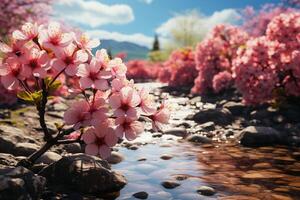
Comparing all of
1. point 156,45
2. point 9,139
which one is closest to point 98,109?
point 9,139

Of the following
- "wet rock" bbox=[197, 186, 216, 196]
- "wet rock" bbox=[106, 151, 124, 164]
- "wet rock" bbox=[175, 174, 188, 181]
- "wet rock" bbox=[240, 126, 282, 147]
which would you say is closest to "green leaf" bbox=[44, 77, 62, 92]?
"wet rock" bbox=[197, 186, 216, 196]

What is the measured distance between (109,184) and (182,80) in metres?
17.2

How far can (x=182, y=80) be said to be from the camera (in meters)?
21.9

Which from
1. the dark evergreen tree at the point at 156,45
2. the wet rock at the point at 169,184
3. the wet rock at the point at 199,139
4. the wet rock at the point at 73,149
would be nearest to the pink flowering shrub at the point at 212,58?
the wet rock at the point at 199,139

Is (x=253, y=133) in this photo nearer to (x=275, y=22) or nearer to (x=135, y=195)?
(x=135, y=195)

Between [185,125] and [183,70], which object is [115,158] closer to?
[185,125]

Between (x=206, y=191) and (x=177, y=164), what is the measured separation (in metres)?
1.55

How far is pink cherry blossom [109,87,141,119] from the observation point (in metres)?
3.75

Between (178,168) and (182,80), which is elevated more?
(182,80)

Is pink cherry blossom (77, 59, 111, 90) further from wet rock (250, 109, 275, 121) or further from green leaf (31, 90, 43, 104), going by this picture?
wet rock (250, 109, 275, 121)

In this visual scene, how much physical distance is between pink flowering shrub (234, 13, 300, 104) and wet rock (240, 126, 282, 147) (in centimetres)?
257

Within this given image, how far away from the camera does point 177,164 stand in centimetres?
645

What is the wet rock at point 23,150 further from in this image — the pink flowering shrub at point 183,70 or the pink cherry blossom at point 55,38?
the pink flowering shrub at point 183,70

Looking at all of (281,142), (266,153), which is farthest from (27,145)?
(281,142)
